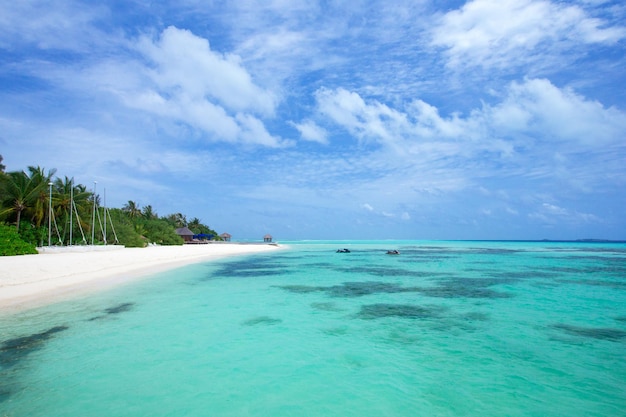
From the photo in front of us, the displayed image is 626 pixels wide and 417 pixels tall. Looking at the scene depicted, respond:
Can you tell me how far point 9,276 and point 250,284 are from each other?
29.0ft

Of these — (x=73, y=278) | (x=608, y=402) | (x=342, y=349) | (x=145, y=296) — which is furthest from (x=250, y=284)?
(x=608, y=402)

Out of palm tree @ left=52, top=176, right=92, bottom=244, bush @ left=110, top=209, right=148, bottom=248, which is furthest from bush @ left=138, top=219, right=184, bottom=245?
palm tree @ left=52, top=176, right=92, bottom=244

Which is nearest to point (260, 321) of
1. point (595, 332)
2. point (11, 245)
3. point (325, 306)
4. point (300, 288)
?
point (325, 306)

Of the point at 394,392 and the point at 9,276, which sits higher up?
the point at 9,276

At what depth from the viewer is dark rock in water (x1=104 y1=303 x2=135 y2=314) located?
384 inches

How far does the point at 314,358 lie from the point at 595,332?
6.44 m

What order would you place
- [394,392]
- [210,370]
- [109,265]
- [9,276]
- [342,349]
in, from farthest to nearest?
1. [109,265]
2. [9,276]
3. [342,349]
4. [210,370]
5. [394,392]

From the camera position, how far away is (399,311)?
10086 mm

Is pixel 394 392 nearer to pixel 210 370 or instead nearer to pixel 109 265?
pixel 210 370

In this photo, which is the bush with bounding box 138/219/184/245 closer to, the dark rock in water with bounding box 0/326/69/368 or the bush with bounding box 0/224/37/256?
the bush with bounding box 0/224/37/256

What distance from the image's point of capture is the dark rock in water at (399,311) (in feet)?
31.0

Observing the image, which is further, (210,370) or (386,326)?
(386,326)

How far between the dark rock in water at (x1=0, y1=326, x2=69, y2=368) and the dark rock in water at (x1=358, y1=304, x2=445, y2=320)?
22.5ft

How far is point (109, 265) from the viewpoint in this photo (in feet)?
68.7
